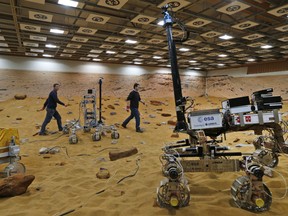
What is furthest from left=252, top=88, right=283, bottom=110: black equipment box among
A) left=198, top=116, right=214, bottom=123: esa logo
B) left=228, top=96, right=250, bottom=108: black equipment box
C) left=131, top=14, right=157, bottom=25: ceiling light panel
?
left=131, top=14, right=157, bottom=25: ceiling light panel

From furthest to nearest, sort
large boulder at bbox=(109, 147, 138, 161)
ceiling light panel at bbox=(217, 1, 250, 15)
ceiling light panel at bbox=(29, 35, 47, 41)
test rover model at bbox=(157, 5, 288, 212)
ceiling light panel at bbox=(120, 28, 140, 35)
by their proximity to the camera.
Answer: ceiling light panel at bbox=(29, 35, 47, 41) < ceiling light panel at bbox=(120, 28, 140, 35) < ceiling light panel at bbox=(217, 1, 250, 15) < large boulder at bbox=(109, 147, 138, 161) < test rover model at bbox=(157, 5, 288, 212)

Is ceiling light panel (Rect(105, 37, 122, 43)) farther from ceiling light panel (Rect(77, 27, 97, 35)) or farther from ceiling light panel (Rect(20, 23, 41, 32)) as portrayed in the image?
ceiling light panel (Rect(20, 23, 41, 32))

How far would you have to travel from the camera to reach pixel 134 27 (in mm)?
6898

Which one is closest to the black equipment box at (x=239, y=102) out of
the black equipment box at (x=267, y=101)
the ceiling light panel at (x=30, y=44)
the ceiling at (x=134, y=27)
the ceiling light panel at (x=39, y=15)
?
the black equipment box at (x=267, y=101)

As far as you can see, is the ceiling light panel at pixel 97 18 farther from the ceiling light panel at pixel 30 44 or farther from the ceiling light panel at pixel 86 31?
the ceiling light panel at pixel 30 44

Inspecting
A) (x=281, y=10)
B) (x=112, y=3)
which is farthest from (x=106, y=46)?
(x=281, y=10)

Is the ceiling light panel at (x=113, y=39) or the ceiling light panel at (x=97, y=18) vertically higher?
the ceiling light panel at (x=113, y=39)

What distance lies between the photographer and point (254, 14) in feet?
19.9

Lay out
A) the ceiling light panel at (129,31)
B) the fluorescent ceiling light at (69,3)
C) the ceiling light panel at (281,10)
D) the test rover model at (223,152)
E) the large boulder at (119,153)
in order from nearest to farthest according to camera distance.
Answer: the test rover model at (223,152) < the large boulder at (119,153) < the fluorescent ceiling light at (69,3) < the ceiling light panel at (281,10) < the ceiling light panel at (129,31)

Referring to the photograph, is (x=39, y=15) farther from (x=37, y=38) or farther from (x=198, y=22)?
(x=198, y=22)

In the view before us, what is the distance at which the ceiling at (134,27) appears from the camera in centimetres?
546

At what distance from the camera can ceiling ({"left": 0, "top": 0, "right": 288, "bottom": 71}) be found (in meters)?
5.46

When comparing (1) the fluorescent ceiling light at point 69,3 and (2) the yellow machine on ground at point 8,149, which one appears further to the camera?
(1) the fluorescent ceiling light at point 69,3

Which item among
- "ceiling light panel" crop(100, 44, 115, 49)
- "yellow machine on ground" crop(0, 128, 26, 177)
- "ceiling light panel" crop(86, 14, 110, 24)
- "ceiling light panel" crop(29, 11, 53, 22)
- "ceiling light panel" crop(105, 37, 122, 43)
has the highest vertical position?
"ceiling light panel" crop(100, 44, 115, 49)
